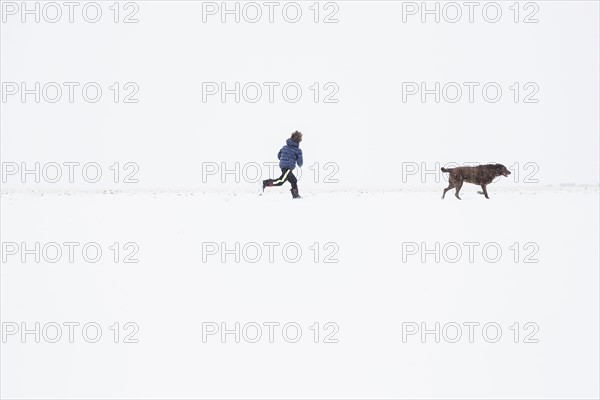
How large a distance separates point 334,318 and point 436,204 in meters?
8.35

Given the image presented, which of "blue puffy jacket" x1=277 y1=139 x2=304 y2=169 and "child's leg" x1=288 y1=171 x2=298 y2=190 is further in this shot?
"child's leg" x1=288 y1=171 x2=298 y2=190

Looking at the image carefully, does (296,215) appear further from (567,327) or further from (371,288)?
Answer: (567,327)

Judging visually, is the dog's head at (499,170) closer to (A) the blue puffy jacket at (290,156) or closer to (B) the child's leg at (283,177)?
(A) the blue puffy jacket at (290,156)

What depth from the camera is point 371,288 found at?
343 inches

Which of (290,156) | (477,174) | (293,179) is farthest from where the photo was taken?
(293,179)

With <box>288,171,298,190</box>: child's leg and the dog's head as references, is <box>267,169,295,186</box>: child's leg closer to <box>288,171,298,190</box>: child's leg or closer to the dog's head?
<box>288,171,298,190</box>: child's leg

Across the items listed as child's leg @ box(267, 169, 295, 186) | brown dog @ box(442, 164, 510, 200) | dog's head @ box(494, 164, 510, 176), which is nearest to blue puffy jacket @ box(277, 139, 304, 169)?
child's leg @ box(267, 169, 295, 186)

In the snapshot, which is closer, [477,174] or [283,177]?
[477,174]

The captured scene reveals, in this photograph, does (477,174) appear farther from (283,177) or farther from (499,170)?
(283,177)

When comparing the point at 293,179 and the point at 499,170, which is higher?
the point at 499,170

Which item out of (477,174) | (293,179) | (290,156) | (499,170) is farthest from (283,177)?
(499,170)

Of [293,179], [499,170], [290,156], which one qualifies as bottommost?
[293,179]

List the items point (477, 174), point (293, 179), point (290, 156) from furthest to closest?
point (293, 179), point (290, 156), point (477, 174)

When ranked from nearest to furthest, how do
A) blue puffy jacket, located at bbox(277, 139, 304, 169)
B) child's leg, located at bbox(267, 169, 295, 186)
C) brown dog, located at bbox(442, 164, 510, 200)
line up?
brown dog, located at bbox(442, 164, 510, 200)
blue puffy jacket, located at bbox(277, 139, 304, 169)
child's leg, located at bbox(267, 169, 295, 186)
